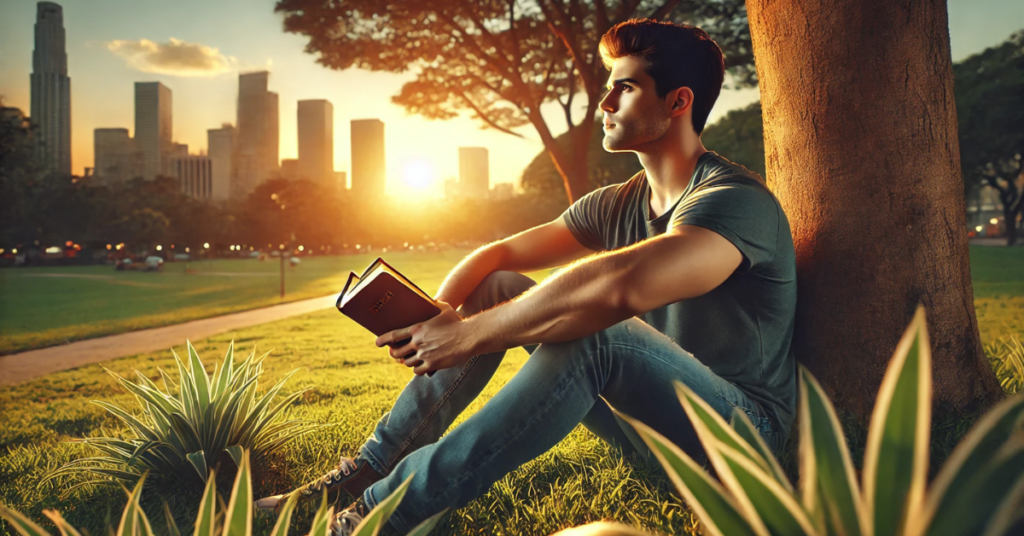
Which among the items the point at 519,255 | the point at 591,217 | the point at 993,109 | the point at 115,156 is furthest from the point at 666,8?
the point at 115,156

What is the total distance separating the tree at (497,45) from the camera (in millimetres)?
9750

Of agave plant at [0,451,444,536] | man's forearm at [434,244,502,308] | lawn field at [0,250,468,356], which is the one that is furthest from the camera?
lawn field at [0,250,468,356]

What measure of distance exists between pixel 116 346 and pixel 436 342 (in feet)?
32.3

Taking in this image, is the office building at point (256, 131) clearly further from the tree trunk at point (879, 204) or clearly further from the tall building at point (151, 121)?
the tree trunk at point (879, 204)

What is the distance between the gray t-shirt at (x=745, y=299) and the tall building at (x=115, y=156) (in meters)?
48.9

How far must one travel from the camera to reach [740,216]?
1.75 metres

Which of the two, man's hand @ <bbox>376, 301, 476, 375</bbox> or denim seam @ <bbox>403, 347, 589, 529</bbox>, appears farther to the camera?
man's hand @ <bbox>376, 301, 476, 375</bbox>

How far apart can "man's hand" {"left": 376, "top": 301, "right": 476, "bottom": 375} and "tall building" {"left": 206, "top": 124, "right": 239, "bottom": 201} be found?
234 feet

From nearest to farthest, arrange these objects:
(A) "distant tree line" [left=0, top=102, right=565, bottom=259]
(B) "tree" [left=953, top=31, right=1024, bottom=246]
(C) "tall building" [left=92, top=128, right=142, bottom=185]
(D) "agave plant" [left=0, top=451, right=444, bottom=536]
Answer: (D) "agave plant" [left=0, top=451, right=444, bottom=536] < (B) "tree" [left=953, top=31, right=1024, bottom=246] < (A) "distant tree line" [left=0, top=102, right=565, bottom=259] < (C) "tall building" [left=92, top=128, right=142, bottom=185]

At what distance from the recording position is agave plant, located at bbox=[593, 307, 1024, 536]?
732 mm

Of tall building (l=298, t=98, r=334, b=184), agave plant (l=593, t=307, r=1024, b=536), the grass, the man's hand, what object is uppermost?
tall building (l=298, t=98, r=334, b=184)

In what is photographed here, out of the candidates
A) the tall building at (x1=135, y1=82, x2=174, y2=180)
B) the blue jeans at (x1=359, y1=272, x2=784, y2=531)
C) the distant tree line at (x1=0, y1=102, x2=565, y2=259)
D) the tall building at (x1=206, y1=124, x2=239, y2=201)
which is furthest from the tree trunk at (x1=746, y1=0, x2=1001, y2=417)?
the tall building at (x1=206, y1=124, x2=239, y2=201)

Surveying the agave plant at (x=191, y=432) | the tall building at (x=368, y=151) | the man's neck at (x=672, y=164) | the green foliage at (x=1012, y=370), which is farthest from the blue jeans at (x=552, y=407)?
the tall building at (x=368, y=151)

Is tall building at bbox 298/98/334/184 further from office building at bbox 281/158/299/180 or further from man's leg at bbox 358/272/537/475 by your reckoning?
man's leg at bbox 358/272/537/475
